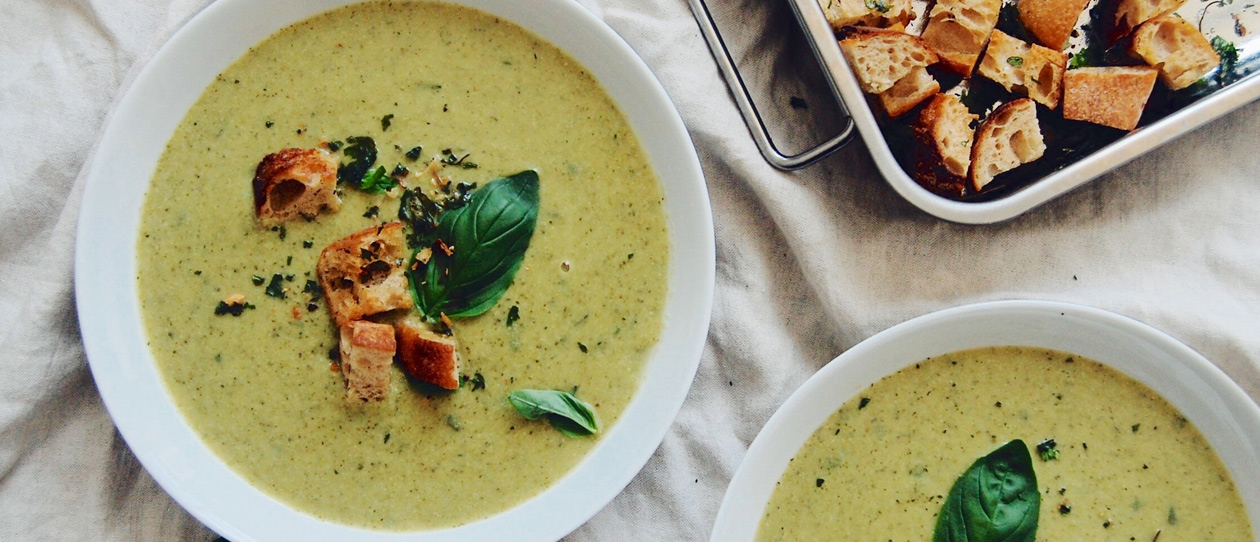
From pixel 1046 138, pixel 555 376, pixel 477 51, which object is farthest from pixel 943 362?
pixel 477 51

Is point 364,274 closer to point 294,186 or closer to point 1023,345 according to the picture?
point 294,186

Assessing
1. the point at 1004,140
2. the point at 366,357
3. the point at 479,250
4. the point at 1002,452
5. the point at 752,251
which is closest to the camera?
the point at 366,357

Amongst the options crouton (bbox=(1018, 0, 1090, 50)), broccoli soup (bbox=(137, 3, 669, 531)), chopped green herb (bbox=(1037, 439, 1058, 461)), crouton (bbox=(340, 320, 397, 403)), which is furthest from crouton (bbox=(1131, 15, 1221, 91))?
crouton (bbox=(340, 320, 397, 403))

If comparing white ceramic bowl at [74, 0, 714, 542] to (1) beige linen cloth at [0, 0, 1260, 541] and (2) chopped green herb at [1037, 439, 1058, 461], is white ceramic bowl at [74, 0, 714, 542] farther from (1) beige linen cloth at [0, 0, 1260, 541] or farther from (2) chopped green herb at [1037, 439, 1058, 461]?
(2) chopped green herb at [1037, 439, 1058, 461]

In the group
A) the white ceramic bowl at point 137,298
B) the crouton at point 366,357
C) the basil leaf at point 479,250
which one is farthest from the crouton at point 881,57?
the crouton at point 366,357

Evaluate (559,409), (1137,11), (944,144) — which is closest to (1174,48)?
(1137,11)

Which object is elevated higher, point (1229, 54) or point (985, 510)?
point (1229, 54)

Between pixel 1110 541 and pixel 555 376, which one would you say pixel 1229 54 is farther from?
pixel 555 376
